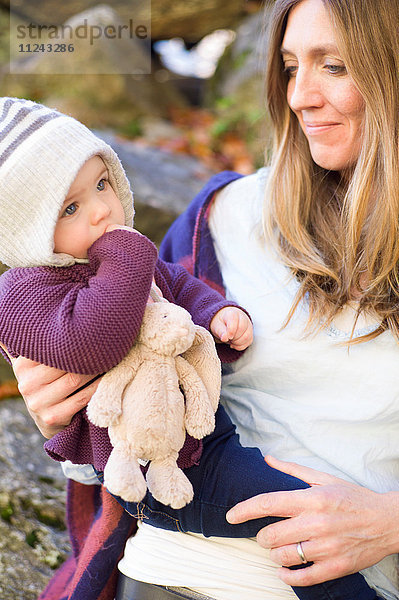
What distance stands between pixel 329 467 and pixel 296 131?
107 centimetres

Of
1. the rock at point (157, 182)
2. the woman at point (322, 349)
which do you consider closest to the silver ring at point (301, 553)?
the woman at point (322, 349)

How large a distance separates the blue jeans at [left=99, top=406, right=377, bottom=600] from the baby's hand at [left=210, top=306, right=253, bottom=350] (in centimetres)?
29

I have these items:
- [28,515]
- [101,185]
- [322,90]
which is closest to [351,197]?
[322,90]

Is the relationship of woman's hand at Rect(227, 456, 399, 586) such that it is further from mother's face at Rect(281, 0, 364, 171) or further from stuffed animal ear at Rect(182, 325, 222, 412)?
mother's face at Rect(281, 0, 364, 171)

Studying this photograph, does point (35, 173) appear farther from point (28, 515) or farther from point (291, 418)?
point (28, 515)

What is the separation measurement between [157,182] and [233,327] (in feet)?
6.82

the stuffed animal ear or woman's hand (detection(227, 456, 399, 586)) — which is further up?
the stuffed animal ear

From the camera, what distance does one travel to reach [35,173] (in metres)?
1.26

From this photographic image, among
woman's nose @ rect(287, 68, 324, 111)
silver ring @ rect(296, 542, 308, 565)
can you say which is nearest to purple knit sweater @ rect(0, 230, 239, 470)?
silver ring @ rect(296, 542, 308, 565)

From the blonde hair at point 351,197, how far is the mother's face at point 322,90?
1.4 inches

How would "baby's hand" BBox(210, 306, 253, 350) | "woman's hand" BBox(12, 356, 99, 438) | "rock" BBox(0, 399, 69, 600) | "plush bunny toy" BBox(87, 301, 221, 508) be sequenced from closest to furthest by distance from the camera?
"plush bunny toy" BBox(87, 301, 221, 508), "woman's hand" BBox(12, 356, 99, 438), "baby's hand" BBox(210, 306, 253, 350), "rock" BBox(0, 399, 69, 600)

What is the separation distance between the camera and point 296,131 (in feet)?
6.64

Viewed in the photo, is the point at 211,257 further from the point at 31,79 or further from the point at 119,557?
the point at 31,79

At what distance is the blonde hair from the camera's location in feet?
5.40
